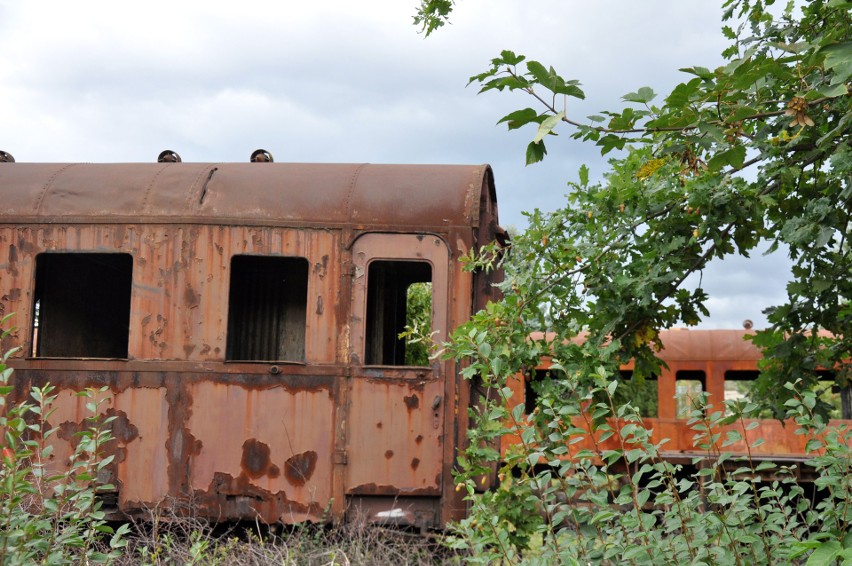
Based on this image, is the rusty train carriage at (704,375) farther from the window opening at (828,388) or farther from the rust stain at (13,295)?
the rust stain at (13,295)

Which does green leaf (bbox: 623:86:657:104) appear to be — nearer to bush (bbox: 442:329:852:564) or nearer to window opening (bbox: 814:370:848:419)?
bush (bbox: 442:329:852:564)

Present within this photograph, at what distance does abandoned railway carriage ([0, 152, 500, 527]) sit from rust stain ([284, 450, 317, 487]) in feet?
0.03

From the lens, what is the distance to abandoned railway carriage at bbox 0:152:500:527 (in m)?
6.41

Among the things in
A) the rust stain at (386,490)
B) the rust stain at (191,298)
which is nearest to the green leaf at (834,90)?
the rust stain at (386,490)

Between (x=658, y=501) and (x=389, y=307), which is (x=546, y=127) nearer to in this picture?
(x=658, y=501)

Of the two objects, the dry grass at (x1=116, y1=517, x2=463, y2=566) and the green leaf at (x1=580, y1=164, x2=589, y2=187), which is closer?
the green leaf at (x1=580, y1=164, x2=589, y2=187)

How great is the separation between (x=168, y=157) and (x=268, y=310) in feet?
5.38

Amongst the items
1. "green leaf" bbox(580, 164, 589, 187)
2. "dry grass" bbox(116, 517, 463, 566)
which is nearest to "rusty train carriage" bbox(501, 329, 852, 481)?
"dry grass" bbox(116, 517, 463, 566)

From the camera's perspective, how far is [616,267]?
13.1 feet

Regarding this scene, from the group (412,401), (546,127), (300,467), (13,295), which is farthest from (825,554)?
(13,295)

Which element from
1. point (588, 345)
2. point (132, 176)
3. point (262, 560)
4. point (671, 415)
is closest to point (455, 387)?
point (262, 560)

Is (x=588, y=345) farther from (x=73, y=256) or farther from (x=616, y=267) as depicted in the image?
(x=73, y=256)

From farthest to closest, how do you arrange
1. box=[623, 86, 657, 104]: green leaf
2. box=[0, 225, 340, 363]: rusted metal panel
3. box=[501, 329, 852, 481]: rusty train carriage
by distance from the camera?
box=[501, 329, 852, 481]: rusty train carriage
box=[0, 225, 340, 363]: rusted metal panel
box=[623, 86, 657, 104]: green leaf

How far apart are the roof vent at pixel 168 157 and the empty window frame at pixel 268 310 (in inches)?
42.5
